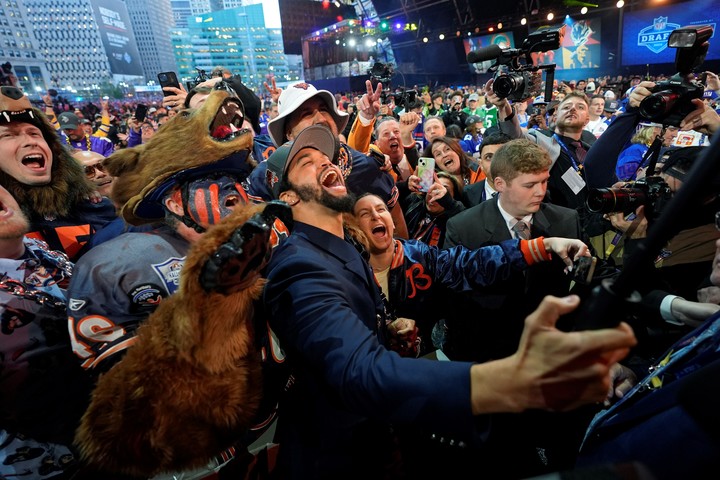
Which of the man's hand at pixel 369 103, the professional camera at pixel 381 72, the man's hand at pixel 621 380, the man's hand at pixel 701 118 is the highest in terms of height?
the professional camera at pixel 381 72

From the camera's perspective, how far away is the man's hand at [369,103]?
370cm

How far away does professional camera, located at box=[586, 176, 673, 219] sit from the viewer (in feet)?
7.15

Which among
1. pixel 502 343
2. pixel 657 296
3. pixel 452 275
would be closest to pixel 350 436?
pixel 452 275

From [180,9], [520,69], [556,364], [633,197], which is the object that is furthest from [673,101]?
[180,9]

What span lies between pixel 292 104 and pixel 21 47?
10200cm

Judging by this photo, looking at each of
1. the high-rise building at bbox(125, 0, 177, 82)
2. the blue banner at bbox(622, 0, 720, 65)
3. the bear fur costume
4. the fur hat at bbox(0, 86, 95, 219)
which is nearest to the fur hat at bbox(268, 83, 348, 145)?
the fur hat at bbox(0, 86, 95, 219)

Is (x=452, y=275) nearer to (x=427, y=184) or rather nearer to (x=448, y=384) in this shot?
(x=427, y=184)

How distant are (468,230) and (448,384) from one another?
2.21m

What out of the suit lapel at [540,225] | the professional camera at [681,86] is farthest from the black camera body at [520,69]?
the suit lapel at [540,225]

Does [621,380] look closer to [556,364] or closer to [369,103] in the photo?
[556,364]

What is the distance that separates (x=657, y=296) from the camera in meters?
1.96

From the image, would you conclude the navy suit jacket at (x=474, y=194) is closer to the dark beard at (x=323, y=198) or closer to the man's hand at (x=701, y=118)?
the man's hand at (x=701, y=118)

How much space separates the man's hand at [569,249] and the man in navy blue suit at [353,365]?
1133mm

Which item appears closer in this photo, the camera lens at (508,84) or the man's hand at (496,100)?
the camera lens at (508,84)
